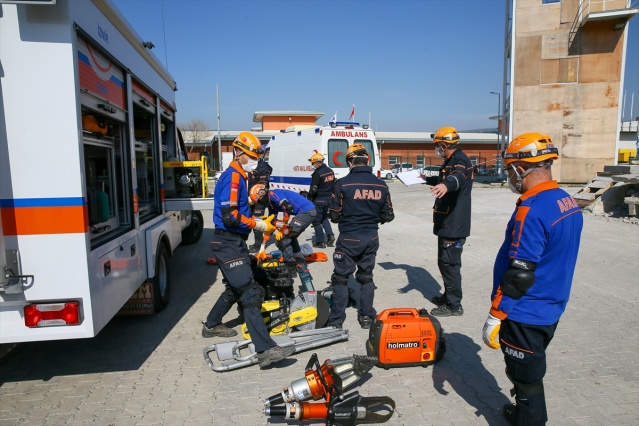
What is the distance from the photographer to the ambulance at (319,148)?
12.2 meters

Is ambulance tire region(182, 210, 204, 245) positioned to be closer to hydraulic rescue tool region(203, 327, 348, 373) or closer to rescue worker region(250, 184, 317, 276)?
rescue worker region(250, 184, 317, 276)

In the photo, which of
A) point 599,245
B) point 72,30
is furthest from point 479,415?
point 599,245

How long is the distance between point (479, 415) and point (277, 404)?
157 cm

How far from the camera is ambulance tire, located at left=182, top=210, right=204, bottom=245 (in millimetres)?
10125

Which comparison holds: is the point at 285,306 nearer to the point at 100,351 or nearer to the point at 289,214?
the point at 289,214

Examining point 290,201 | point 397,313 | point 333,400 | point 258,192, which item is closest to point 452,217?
point 397,313

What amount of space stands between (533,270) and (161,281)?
4685 millimetres

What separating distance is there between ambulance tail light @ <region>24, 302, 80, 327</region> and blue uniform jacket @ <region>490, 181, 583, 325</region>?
2.96m

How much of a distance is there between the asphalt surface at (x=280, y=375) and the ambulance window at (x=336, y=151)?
6230mm

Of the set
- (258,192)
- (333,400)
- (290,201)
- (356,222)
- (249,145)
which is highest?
(249,145)

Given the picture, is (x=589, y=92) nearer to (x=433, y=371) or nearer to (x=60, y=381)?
(x=433, y=371)

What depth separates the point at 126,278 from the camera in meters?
4.24

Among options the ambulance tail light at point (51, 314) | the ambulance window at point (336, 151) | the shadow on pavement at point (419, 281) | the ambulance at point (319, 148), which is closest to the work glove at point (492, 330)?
the ambulance tail light at point (51, 314)

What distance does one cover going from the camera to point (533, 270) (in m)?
2.60
